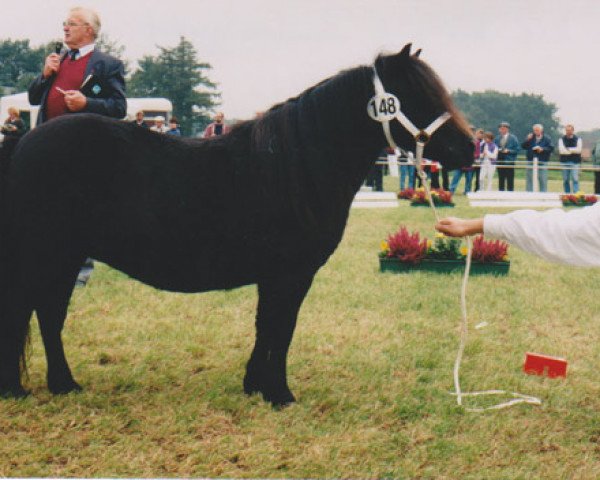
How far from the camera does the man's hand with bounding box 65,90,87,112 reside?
14.7ft

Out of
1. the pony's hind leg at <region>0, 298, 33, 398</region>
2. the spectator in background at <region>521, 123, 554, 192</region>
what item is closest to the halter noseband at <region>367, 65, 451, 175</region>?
the pony's hind leg at <region>0, 298, 33, 398</region>

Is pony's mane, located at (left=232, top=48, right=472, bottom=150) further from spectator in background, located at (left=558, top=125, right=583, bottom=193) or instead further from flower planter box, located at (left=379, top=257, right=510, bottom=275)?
spectator in background, located at (left=558, top=125, right=583, bottom=193)

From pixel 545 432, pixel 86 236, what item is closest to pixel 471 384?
pixel 545 432

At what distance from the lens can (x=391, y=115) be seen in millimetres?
3510

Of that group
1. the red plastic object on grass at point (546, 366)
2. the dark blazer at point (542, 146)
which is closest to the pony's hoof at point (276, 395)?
the red plastic object on grass at point (546, 366)

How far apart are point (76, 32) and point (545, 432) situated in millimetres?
4237

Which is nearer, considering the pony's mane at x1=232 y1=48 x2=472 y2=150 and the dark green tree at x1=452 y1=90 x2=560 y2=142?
the pony's mane at x1=232 y1=48 x2=472 y2=150

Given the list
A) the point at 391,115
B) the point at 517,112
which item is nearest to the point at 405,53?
the point at 391,115

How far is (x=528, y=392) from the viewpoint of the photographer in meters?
4.26

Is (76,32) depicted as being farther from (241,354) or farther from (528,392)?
(528,392)

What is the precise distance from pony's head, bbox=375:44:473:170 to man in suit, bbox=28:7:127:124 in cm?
223

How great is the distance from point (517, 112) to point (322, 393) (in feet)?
355

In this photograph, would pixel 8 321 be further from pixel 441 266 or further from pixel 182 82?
pixel 182 82

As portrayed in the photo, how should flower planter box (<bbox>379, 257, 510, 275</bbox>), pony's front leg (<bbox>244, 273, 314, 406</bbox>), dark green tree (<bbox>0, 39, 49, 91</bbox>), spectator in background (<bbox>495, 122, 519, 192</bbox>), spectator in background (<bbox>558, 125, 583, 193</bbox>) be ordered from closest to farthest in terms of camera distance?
pony's front leg (<bbox>244, 273, 314, 406</bbox>) < flower planter box (<bbox>379, 257, 510, 275</bbox>) < spectator in background (<bbox>558, 125, 583, 193</bbox>) < spectator in background (<bbox>495, 122, 519, 192</bbox>) < dark green tree (<bbox>0, 39, 49, 91</bbox>)
